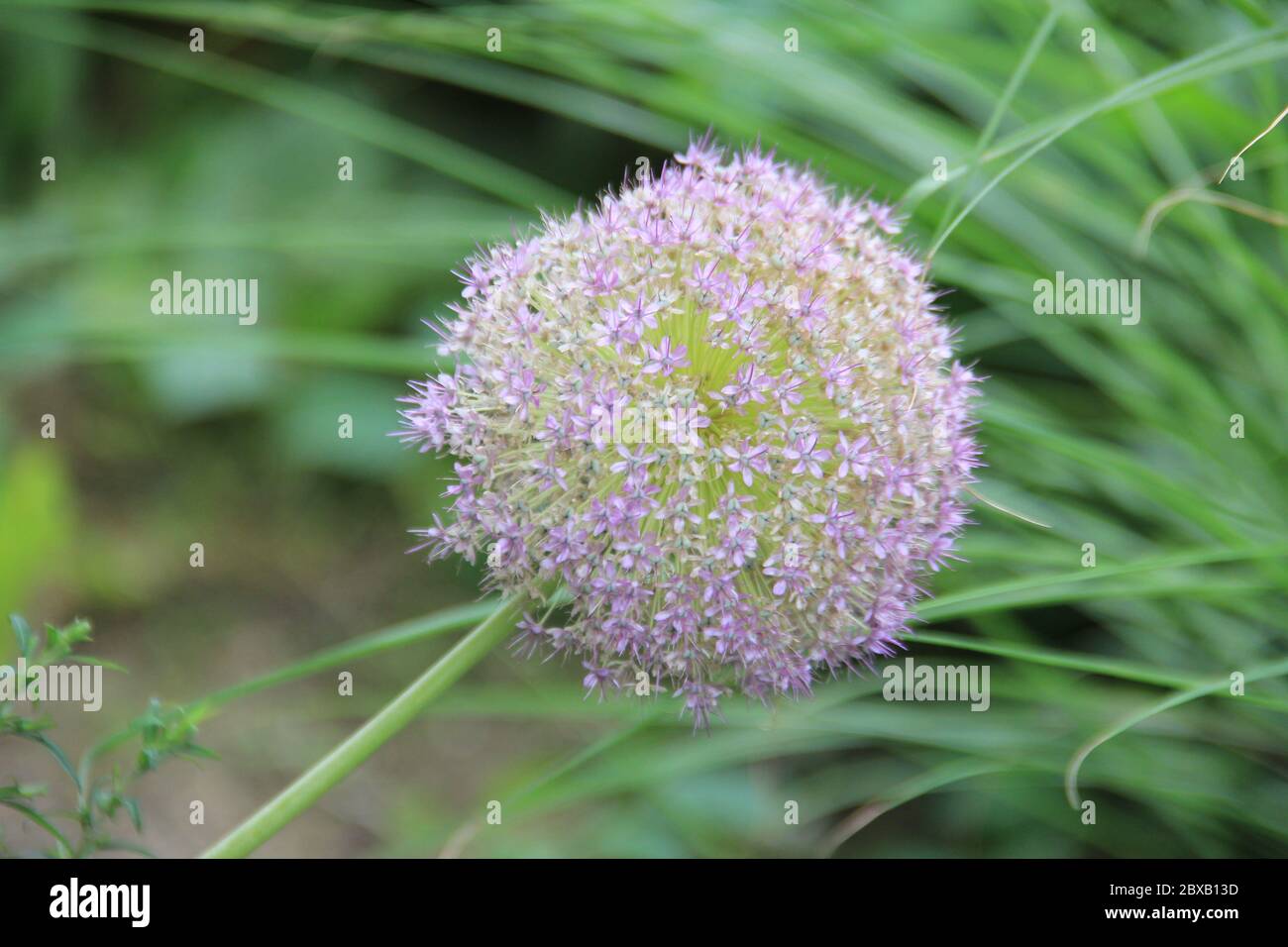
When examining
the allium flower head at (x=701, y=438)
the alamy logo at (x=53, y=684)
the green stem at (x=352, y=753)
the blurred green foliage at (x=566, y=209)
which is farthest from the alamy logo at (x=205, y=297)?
the green stem at (x=352, y=753)

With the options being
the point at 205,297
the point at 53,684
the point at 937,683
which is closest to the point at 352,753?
the point at 937,683

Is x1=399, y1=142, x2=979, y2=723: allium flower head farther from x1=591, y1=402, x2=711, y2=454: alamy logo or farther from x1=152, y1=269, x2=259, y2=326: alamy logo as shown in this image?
x1=152, y1=269, x2=259, y2=326: alamy logo

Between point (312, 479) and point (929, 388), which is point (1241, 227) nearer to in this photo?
point (929, 388)
